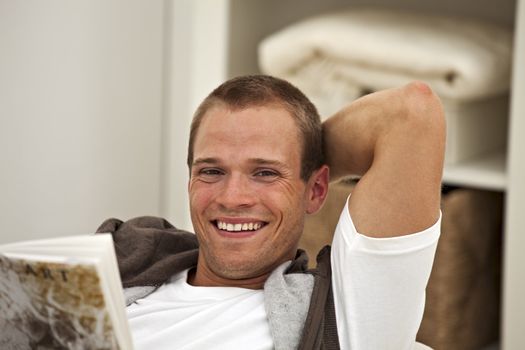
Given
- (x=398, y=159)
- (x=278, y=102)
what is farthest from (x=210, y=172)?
(x=398, y=159)

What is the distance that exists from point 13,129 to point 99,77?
0.27 meters

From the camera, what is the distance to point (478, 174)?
6.40 feet

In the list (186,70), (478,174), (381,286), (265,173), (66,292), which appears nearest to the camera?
(66,292)

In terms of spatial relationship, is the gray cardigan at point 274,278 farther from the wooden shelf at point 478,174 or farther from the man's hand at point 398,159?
the wooden shelf at point 478,174

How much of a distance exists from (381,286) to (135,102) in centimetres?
150

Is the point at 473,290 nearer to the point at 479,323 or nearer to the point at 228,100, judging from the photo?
the point at 479,323

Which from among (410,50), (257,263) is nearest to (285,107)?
(257,263)

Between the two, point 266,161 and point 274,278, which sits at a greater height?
point 266,161

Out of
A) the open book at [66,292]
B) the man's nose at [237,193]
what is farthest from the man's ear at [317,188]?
the open book at [66,292]

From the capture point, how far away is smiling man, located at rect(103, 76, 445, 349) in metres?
1.11

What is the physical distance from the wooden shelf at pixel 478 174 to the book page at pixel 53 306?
3.85 feet

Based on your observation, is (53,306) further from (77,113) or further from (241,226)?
(77,113)

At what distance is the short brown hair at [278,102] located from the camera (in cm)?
124

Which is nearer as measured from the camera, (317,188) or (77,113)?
(317,188)
